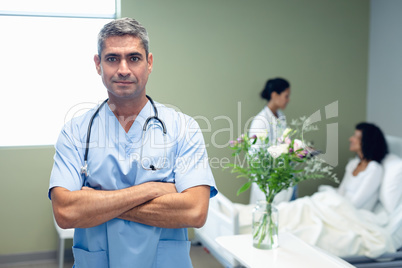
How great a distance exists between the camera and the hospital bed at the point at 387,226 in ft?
9.68

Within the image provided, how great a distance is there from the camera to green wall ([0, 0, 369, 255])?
3.74m

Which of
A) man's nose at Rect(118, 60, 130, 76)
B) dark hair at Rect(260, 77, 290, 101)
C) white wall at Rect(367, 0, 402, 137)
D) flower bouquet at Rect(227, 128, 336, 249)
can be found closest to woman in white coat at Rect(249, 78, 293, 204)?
dark hair at Rect(260, 77, 290, 101)

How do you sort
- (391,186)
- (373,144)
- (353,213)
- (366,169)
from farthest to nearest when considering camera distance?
1. (373,144)
2. (366,169)
3. (391,186)
4. (353,213)

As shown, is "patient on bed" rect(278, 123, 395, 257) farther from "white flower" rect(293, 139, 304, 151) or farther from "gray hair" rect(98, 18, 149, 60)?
"gray hair" rect(98, 18, 149, 60)

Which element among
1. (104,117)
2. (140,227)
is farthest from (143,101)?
(140,227)

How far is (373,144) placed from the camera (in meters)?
3.74

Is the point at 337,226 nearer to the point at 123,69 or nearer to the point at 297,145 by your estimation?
the point at 297,145

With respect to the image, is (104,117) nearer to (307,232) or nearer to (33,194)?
(307,232)

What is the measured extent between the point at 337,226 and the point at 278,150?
51.2 inches

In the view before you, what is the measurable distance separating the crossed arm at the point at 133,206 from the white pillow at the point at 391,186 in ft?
7.71

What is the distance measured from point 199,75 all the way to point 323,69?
3.87ft

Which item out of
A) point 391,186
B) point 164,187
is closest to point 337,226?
point 391,186

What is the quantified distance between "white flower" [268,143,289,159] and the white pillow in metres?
1.69

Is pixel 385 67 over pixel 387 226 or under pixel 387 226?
over
